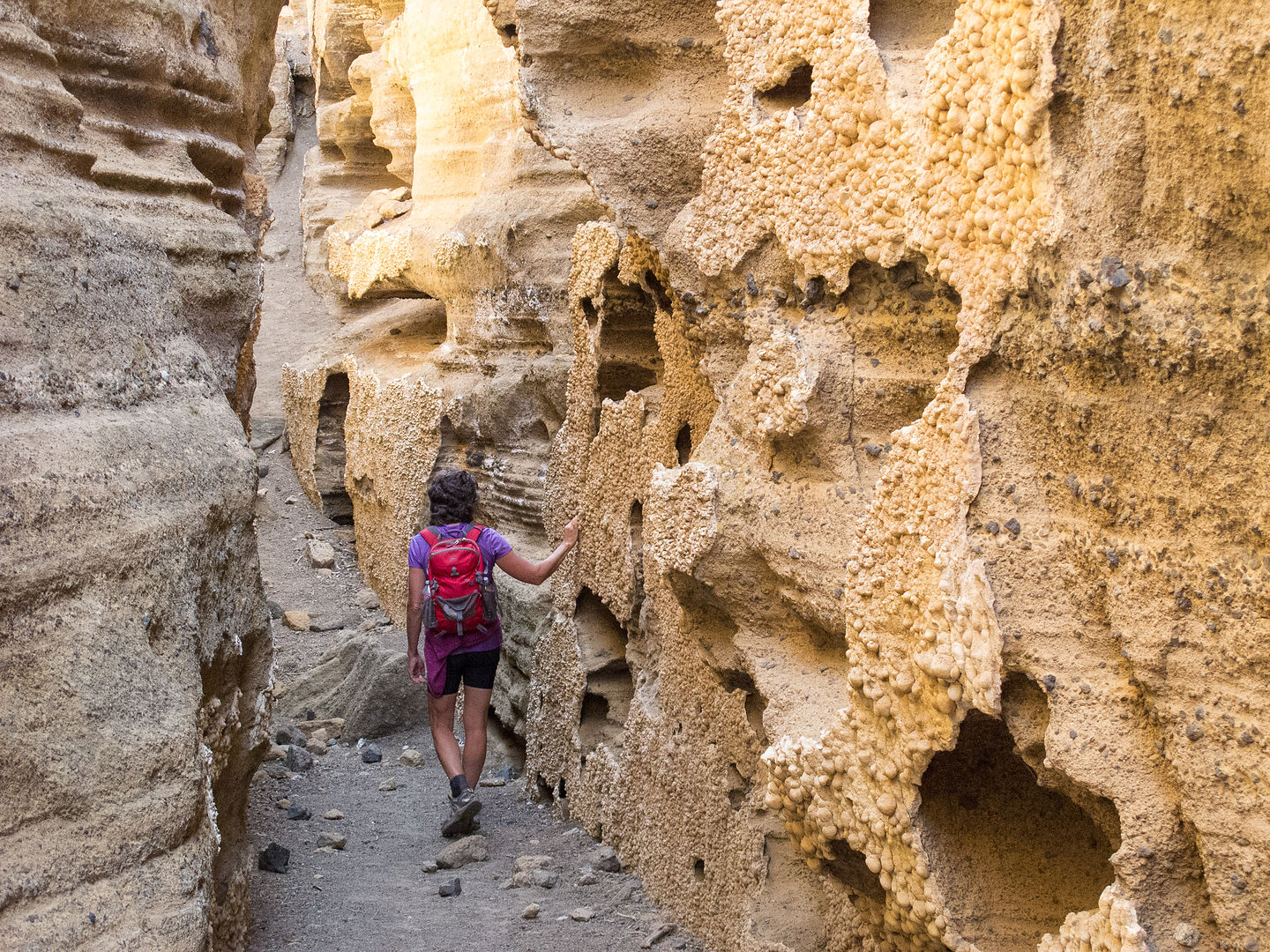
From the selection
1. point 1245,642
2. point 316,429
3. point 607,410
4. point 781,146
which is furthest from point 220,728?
point 316,429

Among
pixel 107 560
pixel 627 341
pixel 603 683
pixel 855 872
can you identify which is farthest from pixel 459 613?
pixel 855 872

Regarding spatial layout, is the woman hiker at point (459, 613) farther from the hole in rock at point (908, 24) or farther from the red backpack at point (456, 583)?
the hole in rock at point (908, 24)

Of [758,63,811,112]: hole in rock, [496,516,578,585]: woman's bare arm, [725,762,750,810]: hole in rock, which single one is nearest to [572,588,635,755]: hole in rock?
[496,516,578,585]: woman's bare arm

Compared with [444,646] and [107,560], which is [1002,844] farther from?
[444,646]

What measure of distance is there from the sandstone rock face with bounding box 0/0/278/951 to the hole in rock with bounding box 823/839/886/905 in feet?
3.92

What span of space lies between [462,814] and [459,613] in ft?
2.17

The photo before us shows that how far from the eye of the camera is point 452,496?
148 inches

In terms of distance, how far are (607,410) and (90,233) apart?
167cm

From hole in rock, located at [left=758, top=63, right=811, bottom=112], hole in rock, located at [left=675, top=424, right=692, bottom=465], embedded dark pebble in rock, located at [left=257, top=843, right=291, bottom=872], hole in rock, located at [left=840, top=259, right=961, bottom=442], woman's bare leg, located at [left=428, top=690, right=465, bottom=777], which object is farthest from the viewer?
woman's bare leg, located at [left=428, top=690, right=465, bottom=777]

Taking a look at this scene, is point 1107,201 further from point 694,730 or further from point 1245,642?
point 694,730

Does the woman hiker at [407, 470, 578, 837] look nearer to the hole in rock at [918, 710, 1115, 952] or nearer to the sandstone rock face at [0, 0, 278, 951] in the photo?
the sandstone rock face at [0, 0, 278, 951]

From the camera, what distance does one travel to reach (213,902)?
106 inches

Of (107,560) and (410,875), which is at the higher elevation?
(107,560)

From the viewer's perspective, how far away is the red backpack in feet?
12.4
